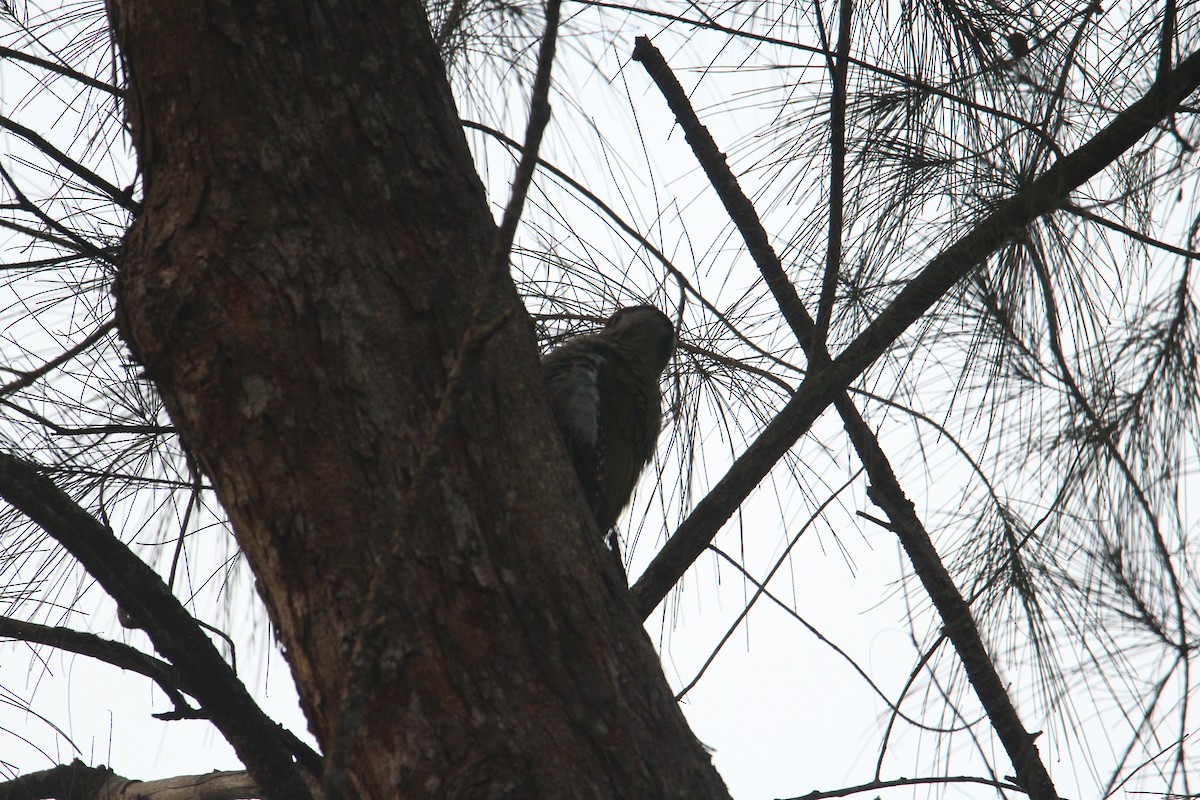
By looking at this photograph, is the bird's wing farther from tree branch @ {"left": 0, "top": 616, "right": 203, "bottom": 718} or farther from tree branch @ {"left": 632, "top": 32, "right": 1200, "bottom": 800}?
tree branch @ {"left": 0, "top": 616, "right": 203, "bottom": 718}

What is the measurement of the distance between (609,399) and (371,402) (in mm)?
1885

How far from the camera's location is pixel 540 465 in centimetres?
164

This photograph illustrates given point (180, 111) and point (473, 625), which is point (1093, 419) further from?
point (180, 111)

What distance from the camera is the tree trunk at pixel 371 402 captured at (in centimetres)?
143

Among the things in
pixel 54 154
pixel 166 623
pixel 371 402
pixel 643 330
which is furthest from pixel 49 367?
pixel 643 330

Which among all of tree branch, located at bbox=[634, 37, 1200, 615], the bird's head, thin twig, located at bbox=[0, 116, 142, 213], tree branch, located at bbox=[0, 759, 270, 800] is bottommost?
tree branch, located at bbox=[0, 759, 270, 800]

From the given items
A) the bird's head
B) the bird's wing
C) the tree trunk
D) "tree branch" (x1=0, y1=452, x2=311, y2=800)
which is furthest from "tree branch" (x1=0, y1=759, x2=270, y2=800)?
the bird's head

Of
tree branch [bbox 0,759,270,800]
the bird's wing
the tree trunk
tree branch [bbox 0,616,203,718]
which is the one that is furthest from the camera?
the bird's wing

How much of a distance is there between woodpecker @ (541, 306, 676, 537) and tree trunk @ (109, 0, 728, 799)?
4.94 feet

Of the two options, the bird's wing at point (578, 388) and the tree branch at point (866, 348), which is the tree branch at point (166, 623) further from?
the bird's wing at point (578, 388)

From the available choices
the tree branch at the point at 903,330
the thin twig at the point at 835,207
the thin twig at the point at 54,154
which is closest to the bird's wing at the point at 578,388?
the tree branch at the point at 903,330

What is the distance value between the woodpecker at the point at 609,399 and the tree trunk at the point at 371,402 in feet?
4.94

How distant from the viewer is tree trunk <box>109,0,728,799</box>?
1.43 meters

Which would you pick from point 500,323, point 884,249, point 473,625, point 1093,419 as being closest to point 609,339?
point 884,249
